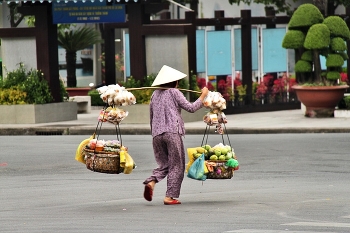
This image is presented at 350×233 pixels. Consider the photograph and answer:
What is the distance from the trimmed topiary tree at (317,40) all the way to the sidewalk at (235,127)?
4.23 ft

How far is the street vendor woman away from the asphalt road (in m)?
0.28

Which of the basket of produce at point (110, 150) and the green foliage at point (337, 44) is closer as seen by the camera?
the basket of produce at point (110, 150)

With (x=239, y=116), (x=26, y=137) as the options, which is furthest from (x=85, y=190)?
(x=239, y=116)

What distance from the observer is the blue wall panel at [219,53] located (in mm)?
30156

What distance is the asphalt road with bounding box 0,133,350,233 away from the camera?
10.6 meters

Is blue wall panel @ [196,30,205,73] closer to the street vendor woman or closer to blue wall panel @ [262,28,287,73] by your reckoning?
blue wall panel @ [262,28,287,73]

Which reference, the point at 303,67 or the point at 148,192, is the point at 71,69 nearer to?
the point at 303,67

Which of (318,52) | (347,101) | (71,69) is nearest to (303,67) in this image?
(318,52)

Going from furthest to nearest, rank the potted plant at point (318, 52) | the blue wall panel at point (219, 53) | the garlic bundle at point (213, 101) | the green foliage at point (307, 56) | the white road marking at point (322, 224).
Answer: the blue wall panel at point (219, 53) → the green foliage at point (307, 56) → the potted plant at point (318, 52) → the garlic bundle at point (213, 101) → the white road marking at point (322, 224)

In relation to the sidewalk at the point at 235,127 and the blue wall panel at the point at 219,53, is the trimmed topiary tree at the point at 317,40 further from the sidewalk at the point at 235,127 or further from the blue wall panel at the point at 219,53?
the blue wall panel at the point at 219,53

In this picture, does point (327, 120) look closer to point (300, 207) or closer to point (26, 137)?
point (26, 137)

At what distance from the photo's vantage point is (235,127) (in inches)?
988

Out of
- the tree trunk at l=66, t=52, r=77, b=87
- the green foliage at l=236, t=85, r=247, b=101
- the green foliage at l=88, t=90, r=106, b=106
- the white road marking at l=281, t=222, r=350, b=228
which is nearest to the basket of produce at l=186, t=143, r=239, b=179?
the white road marking at l=281, t=222, r=350, b=228

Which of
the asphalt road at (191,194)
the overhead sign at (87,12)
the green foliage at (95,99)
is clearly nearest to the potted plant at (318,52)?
the overhead sign at (87,12)
